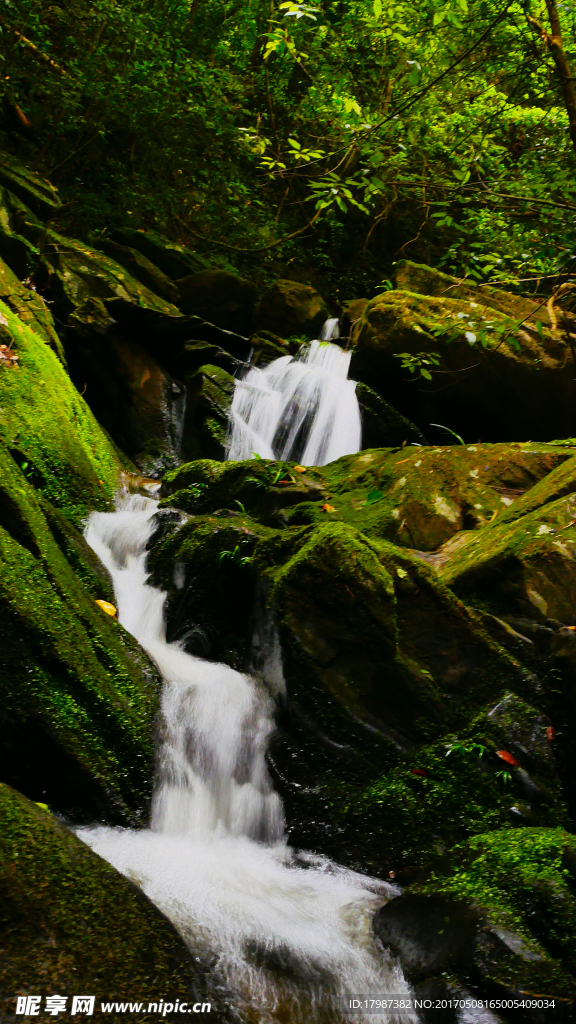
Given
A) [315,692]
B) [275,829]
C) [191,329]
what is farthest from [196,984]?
[191,329]

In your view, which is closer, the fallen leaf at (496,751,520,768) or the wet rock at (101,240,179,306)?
the fallen leaf at (496,751,520,768)

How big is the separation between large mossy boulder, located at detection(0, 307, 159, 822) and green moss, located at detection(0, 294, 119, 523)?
1646mm

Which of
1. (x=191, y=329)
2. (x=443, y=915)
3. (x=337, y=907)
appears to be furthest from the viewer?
(x=191, y=329)

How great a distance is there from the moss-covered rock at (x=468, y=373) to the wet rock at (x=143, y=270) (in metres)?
4.34

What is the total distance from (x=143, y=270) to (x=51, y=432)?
6915 mm

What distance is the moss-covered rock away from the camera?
8672 mm

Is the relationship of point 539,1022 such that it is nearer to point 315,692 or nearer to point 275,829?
point 275,829

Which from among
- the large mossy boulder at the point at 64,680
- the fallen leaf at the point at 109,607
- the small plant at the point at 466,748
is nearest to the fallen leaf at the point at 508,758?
the small plant at the point at 466,748

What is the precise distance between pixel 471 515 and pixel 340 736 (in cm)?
286

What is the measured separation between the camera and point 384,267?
55.5 ft

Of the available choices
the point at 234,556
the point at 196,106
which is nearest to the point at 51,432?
the point at 234,556

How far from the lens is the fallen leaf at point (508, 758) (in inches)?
153

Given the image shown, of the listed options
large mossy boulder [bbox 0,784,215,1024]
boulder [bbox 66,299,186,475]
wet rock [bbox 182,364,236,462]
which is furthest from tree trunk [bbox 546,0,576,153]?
boulder [bbox 66,299,186,475]

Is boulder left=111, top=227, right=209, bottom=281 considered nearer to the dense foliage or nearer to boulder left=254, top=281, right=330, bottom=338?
the dense foliage
